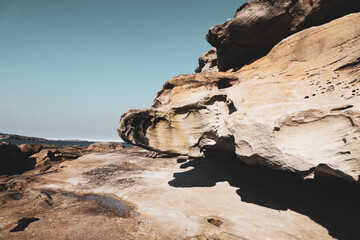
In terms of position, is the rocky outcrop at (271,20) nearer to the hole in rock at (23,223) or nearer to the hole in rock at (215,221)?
the hole in rock at (215,221)

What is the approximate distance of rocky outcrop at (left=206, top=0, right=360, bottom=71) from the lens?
376 inches

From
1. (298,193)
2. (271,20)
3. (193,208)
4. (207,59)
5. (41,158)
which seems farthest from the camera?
(207,59)

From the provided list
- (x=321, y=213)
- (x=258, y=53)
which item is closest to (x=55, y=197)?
(x=321, y=213)

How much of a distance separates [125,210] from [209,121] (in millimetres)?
6172

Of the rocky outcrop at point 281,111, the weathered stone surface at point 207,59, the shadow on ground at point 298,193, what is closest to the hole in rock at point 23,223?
the rocky outcrop at point 281,111

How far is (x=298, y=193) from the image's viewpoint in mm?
8711

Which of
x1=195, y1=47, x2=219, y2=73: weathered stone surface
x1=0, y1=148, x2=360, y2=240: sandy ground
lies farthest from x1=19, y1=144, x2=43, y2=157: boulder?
x1=195, y1=47, x2=219, y2=73: weathered stone surface

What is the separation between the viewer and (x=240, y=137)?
7.10 meters

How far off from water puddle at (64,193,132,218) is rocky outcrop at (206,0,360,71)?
12134mm

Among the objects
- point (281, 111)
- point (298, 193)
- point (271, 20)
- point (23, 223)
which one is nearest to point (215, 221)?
point (298, 193)

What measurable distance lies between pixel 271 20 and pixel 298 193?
378 inches

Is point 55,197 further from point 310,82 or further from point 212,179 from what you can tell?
point 310,82

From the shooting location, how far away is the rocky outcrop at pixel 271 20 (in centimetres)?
954

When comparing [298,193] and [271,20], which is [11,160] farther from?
[271,20]
